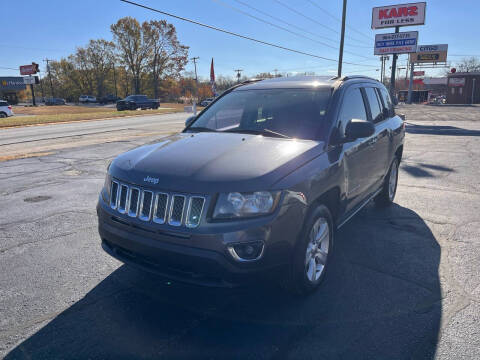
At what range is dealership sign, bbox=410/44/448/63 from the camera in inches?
2522

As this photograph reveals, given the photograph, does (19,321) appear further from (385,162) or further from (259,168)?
(385,162)

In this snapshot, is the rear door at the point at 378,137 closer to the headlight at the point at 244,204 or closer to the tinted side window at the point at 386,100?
the tinted side window at the point at 386,100

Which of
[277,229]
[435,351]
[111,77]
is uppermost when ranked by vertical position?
[111,77]

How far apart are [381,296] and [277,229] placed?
134 centimetres

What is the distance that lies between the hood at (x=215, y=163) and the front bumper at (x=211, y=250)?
0.31 meters

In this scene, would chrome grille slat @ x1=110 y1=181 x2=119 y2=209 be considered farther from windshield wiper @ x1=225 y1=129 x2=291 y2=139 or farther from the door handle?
the door handle

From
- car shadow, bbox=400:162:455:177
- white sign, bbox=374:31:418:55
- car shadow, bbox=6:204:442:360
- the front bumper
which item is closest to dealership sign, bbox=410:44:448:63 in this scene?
white sign, bbox=374:31:418:55

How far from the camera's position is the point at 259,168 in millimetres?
2713

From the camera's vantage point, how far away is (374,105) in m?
4.85

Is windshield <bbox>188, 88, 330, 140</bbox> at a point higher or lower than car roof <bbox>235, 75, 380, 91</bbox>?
lower

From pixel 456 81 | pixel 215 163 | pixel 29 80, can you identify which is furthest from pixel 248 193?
pixel 29 80

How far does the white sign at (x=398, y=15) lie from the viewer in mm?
31422

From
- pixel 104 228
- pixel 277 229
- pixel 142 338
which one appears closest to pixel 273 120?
pixel 277 229

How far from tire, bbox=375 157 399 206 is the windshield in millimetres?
2235
